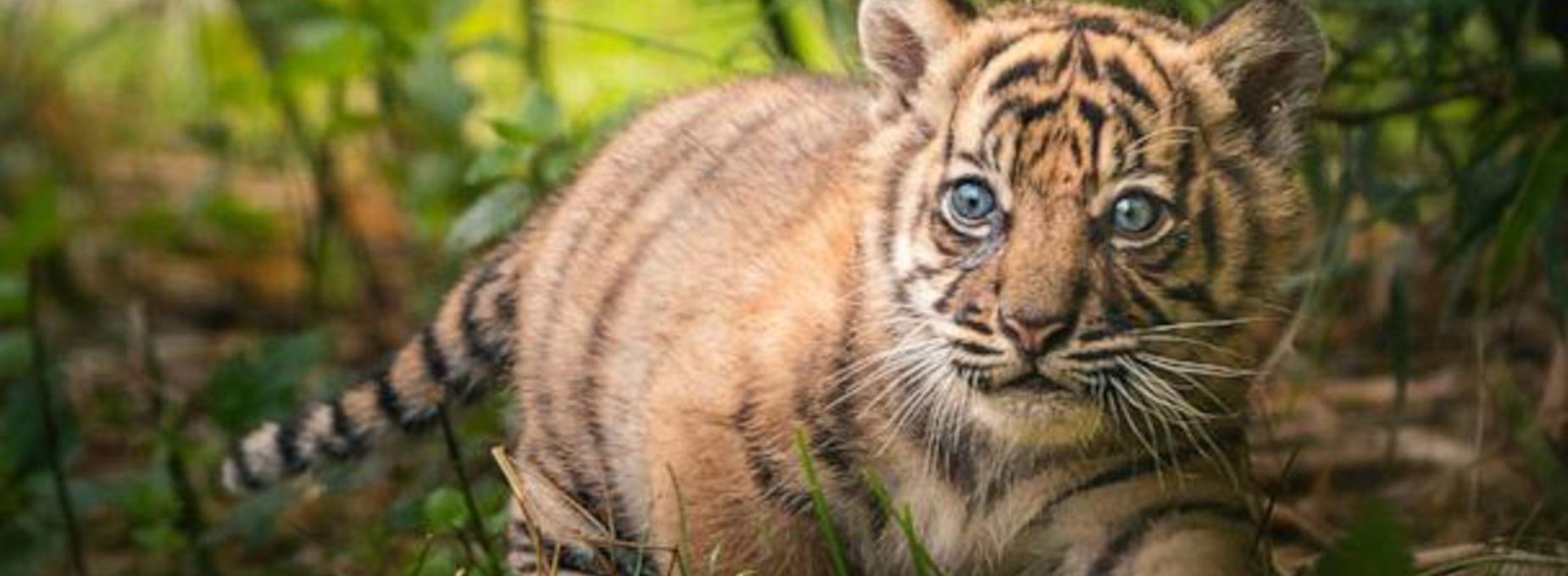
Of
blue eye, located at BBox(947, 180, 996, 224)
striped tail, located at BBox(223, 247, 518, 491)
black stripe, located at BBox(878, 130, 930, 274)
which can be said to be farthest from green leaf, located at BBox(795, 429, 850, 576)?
striped tail, located at BBox(223, 247, 518, 491)

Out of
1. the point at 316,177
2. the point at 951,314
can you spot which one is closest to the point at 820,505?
the point at 951,314

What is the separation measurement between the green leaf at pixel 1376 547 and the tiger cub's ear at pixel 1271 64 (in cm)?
88

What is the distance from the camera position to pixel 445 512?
15.8 ft

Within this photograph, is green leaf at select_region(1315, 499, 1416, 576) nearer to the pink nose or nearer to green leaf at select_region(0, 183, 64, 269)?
the pink nose

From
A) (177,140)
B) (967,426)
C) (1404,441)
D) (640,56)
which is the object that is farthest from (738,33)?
(967,426)

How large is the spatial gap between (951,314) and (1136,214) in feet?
1.08

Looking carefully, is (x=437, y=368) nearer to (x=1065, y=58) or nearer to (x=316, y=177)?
(x=1065, y=58)

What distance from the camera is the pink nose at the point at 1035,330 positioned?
3855 millimetres

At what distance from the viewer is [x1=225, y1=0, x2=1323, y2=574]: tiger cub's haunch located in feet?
13.1

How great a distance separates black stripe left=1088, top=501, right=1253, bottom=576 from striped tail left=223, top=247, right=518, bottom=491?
1483mm

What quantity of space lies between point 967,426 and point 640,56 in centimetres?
518

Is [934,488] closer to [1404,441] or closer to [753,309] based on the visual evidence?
[753,309]

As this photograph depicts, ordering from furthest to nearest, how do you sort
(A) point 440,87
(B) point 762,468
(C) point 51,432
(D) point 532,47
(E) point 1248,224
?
(D) point 532,47 < (A) point 440,87 < (C) point 51,432 < (B) point 762,468 < (E) point 1248,224

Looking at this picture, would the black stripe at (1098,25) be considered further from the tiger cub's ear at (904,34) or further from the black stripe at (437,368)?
the black stripe at (437,368)
